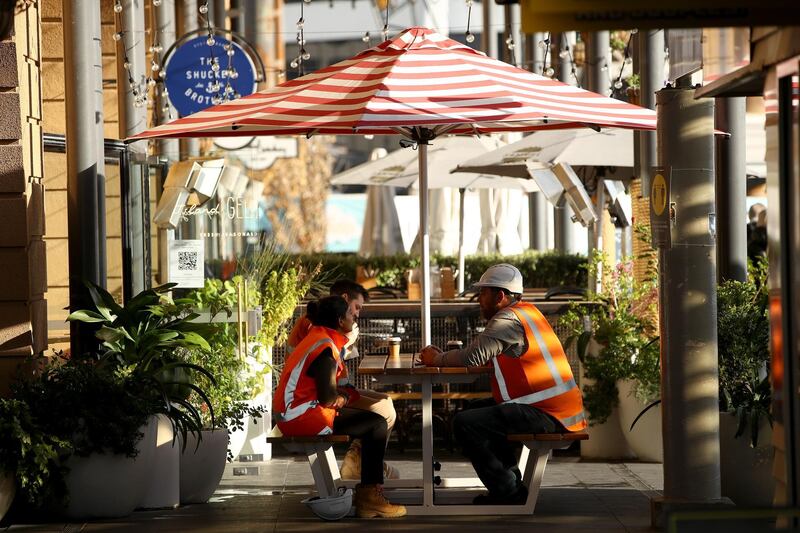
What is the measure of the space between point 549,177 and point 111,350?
594 centimetres

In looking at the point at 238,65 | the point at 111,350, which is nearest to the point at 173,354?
the point at 111,350

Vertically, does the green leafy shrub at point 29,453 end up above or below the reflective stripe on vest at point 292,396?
below

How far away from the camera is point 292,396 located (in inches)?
310

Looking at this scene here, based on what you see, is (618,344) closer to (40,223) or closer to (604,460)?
(604,460)

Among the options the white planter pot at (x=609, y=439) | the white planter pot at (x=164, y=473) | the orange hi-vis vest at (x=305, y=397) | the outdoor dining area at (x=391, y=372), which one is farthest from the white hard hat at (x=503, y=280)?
the white planter pot at (x=609, y=439)

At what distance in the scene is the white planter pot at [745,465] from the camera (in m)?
7.59

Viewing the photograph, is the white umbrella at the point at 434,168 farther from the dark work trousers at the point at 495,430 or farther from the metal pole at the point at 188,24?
the dark work trousers at the point at 495,430

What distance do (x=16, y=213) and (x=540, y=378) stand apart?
11.0 ft

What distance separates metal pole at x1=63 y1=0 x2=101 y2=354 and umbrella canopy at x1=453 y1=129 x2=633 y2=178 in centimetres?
517

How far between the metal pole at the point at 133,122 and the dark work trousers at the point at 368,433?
9.14ft

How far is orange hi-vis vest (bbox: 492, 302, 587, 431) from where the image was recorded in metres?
7.95

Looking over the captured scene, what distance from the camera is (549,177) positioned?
519 inches

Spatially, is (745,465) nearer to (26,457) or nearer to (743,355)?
(743,355)

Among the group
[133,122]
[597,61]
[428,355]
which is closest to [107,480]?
[428,355]
